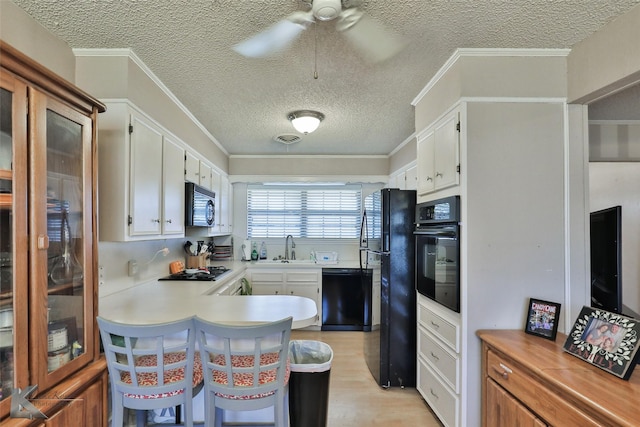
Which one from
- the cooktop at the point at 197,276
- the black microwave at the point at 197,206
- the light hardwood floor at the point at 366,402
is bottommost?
the light hardwood floor at the point at 366,402

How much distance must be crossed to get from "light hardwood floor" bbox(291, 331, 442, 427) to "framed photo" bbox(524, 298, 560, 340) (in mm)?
1028

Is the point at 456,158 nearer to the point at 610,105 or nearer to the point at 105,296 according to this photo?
the point at 610,105

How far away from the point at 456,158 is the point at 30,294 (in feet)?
7.15

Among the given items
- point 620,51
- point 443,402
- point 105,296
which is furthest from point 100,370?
point 620,51

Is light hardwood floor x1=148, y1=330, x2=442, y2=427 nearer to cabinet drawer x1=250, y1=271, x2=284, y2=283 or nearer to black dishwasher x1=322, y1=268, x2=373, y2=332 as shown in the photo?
black dishwasher x1=322, y1=268, x2=373, y2=332

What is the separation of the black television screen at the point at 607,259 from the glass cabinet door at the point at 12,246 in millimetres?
2693

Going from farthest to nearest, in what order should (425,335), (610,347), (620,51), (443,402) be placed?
(425,335), (443,402), (620,51), (610,347)

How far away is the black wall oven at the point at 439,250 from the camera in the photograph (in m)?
1.98

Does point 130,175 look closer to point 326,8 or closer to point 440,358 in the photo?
point 326,8

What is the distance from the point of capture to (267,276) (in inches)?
169

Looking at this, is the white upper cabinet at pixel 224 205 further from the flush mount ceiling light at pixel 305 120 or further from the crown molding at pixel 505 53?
the crown molding at pixel 505 53

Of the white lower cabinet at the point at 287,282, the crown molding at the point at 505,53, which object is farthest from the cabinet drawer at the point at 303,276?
the crown molding at the point at 505,53

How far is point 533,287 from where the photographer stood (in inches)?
75.9

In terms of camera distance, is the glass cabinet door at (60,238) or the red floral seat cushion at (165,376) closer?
the glass cabinet door at (60,238)
